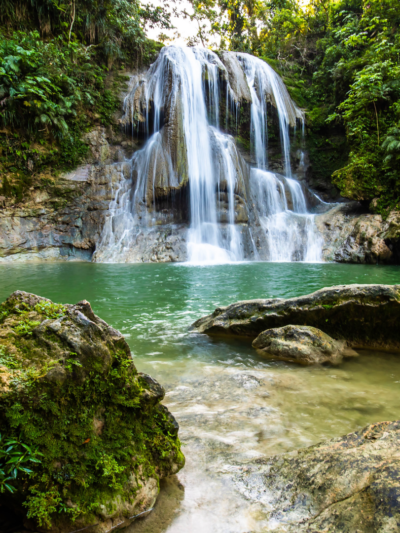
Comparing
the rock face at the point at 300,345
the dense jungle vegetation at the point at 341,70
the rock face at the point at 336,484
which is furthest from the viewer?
the dense jungle vegetation at the point at 341,70

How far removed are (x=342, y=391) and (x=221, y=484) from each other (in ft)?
5.21

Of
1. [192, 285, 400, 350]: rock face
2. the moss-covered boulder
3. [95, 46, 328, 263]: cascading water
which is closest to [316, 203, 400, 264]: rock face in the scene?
[95, 46, 328, 263]: cascading water

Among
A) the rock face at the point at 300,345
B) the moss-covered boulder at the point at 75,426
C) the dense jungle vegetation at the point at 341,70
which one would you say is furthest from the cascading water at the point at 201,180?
the moss-covered boulder at the point at 75,426

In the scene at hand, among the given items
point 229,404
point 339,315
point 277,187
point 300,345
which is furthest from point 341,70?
point 229,404

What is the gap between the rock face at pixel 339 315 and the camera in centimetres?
372

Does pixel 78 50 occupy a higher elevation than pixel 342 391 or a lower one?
higher

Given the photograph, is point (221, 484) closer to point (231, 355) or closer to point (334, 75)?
point (231, 355)

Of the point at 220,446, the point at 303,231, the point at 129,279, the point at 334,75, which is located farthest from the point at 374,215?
the point at 220,446

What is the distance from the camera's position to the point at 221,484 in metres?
1.56

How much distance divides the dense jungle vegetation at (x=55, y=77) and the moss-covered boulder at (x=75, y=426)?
1562 cm

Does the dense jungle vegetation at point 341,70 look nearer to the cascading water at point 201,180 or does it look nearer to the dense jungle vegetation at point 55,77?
the cascading water at point 201,180

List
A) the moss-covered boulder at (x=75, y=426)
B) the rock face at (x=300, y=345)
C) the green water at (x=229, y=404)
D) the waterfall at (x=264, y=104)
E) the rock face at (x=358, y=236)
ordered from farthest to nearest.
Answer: the waterfall at (x=264, y=104) → the rock face at (x=358, y=236) → the rock face at (x=300, y=345) → the green water at (x=229, y=404) → the moss-covered boulder at (x=75, y=426)

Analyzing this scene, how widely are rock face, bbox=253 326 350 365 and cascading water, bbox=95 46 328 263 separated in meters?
11.9

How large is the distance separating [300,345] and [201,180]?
590 inches
